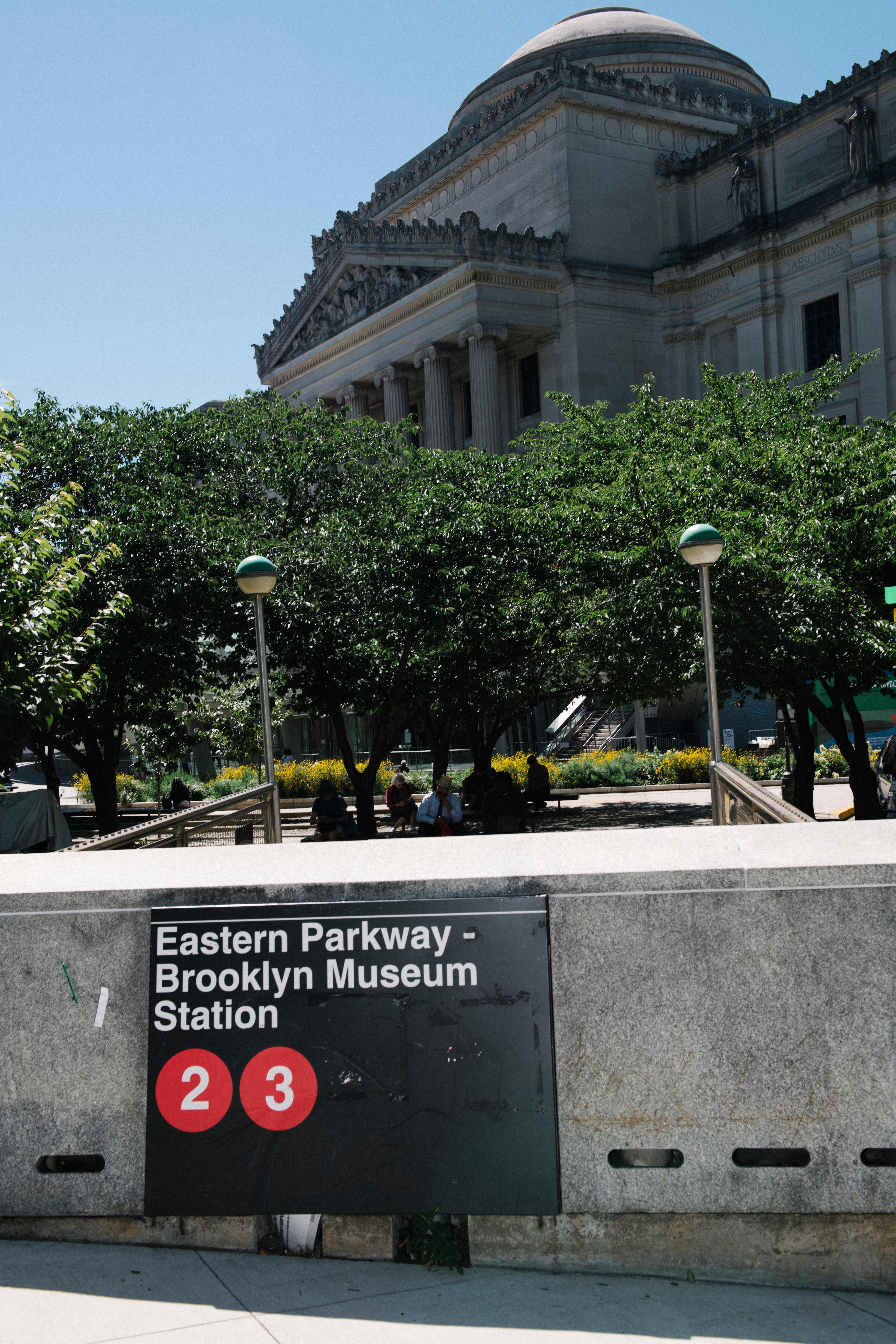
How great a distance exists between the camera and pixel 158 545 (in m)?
22.2

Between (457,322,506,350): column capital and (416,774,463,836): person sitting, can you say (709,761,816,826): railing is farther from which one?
(457,322,506,350): column capital

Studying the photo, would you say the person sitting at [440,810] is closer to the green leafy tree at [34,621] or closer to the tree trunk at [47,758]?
the green leafy tree at [34,621]

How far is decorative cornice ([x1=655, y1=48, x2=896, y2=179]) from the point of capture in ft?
151

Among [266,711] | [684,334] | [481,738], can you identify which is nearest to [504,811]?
[266,711]

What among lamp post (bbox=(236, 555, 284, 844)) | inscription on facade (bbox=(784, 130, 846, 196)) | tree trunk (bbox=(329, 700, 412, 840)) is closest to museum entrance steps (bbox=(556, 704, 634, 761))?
tree trunk (bbox=(329, 700, 412, 840))

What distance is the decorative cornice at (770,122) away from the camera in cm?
4606

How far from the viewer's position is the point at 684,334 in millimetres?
54375

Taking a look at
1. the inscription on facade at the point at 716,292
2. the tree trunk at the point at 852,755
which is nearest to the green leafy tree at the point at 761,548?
the tree trunk at the point at 852,755

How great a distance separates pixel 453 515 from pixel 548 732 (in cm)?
2358

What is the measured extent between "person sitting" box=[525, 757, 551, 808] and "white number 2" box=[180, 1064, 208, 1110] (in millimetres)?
23512

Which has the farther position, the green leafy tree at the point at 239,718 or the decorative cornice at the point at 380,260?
the decorative cornice at the point at 380,260

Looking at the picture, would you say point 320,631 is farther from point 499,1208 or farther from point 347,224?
point 347,224

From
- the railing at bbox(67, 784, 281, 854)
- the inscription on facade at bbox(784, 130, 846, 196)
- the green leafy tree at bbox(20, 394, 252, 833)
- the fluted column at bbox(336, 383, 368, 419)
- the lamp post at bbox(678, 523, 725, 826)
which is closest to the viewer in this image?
the railing at bbox(67, 784, 281, 854)

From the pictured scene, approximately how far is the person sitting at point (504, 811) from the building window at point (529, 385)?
44.1 metres
